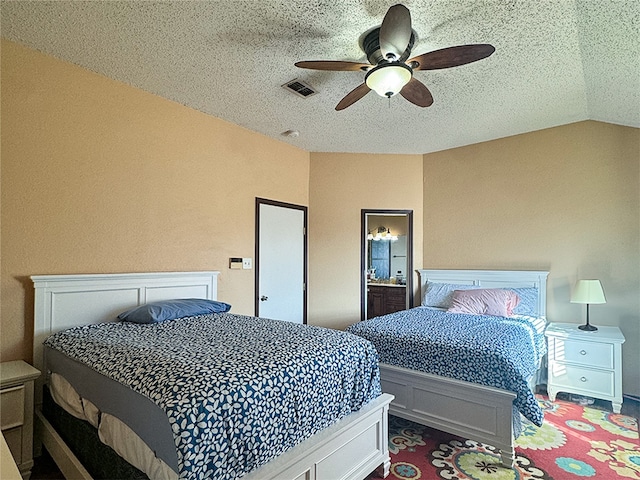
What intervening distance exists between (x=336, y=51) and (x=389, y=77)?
566mm

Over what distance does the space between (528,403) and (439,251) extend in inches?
102

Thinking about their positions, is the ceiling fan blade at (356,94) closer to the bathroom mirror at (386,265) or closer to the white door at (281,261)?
the white door at (281,261)

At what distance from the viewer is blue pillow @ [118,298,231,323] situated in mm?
2594

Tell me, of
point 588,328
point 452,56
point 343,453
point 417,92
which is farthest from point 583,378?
point 452,56

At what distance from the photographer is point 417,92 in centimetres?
239

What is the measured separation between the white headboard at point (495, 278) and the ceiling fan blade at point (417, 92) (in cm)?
247

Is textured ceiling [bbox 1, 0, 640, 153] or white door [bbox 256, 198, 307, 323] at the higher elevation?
textured ceiling [bbox 1, 0, 640, 153]

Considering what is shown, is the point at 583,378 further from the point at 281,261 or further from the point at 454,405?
the point at 281,261

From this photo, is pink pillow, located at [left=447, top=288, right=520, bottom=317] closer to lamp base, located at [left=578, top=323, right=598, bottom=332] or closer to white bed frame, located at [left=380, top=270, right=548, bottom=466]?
lamp base, located at [left=578, top=323, right=598, bottom=332]

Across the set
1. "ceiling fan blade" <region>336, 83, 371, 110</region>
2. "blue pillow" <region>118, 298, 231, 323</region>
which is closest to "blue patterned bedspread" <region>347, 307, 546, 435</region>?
"blue pillow" <region>118, 298, 231, 323</region>

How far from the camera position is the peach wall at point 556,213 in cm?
350

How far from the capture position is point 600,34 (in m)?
2.16

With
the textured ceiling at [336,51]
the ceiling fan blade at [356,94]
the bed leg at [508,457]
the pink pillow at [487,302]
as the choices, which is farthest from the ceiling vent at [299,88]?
the bed leg at [508,457]

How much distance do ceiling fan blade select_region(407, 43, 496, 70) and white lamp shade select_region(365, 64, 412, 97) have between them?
0.43 ft
